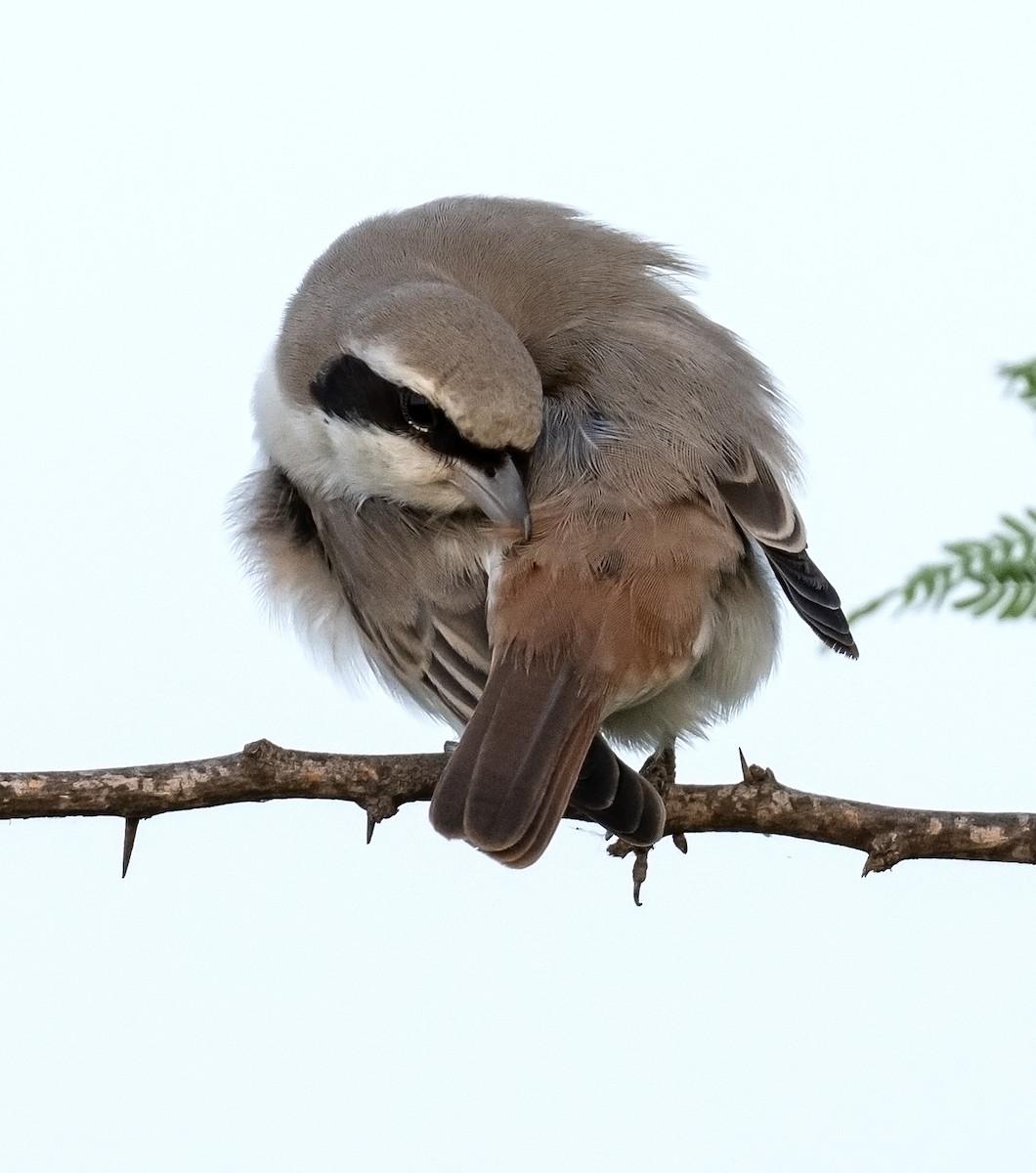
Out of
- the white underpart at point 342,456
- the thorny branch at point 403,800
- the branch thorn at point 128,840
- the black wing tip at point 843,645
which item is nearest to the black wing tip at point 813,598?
the black wing tip at point 843,645

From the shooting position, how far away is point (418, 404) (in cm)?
363

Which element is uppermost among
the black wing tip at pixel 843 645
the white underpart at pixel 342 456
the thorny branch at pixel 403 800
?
the white underpart at pixel 342 456

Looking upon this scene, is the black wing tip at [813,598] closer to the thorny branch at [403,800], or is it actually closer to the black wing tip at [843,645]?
the black wing tip at [843,645]

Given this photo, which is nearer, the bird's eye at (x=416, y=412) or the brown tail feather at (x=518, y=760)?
the brown tail feather at (x=518, y=760)

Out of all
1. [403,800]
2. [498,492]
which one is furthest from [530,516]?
[403,800]

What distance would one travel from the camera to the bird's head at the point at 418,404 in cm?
354

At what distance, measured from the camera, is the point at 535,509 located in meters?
3.60

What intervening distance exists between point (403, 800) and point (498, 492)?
0.81 m

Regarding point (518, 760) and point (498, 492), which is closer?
point (518, 760)

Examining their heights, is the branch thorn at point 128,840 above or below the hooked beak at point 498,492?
below

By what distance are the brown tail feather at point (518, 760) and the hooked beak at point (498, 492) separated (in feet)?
1.13

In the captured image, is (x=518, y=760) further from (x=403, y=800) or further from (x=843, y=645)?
(x=843, y=645)

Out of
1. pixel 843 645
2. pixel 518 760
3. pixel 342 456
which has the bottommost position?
pixel 518 760

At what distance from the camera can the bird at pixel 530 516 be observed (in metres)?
3.29
